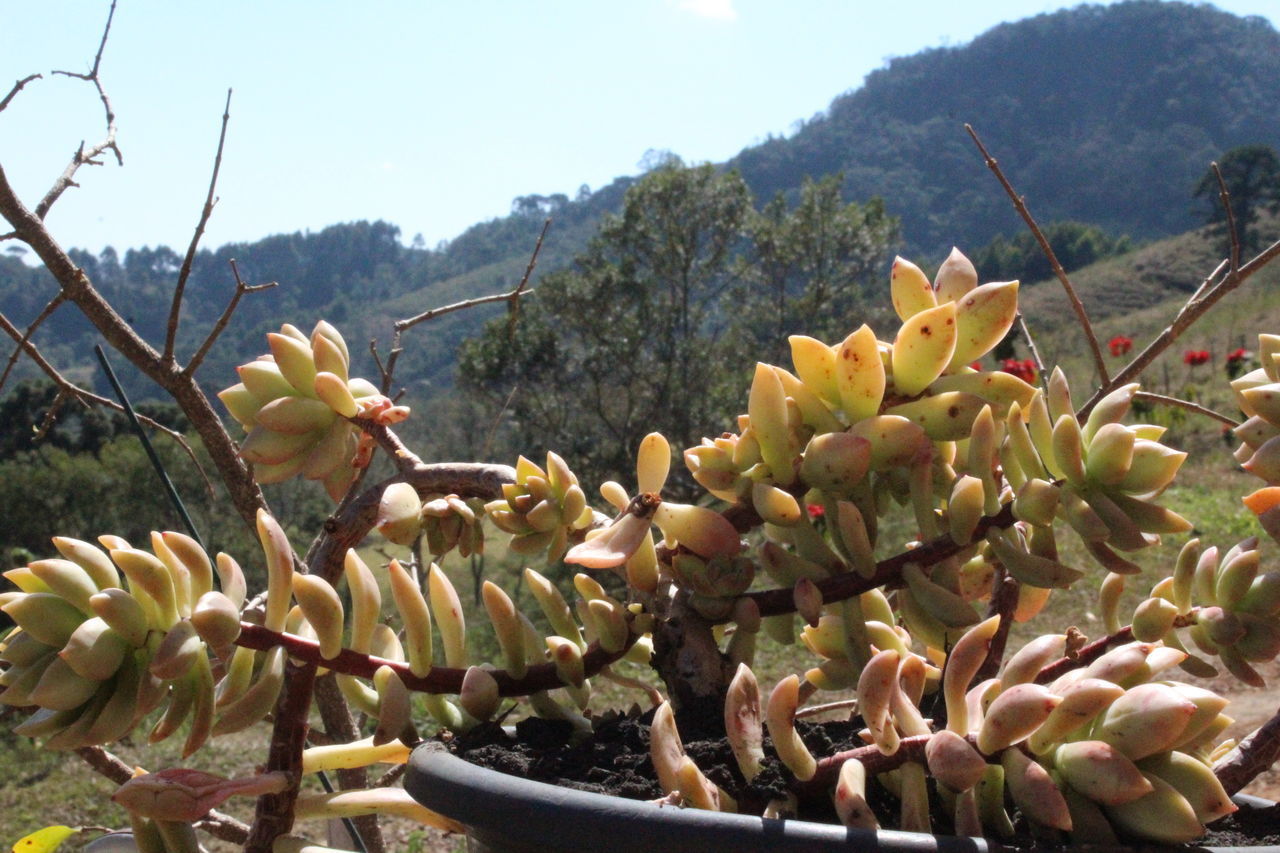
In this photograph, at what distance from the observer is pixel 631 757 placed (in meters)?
0.45

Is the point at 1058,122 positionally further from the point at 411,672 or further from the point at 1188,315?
the point at 411,672

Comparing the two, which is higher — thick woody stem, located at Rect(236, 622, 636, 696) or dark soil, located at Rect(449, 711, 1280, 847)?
thick woody stem, located at Rect(236, 622, 636, 696)

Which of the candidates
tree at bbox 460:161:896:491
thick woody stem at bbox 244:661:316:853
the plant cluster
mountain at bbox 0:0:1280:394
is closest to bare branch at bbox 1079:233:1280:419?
the plant cluster

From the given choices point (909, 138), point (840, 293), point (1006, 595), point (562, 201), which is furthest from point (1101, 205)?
point (1006, 595)

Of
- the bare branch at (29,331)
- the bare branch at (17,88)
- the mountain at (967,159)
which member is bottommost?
the bare branch at (29,331)

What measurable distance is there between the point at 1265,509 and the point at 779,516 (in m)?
0.23

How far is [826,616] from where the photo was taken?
0.53 meters

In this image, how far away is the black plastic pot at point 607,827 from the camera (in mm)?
330

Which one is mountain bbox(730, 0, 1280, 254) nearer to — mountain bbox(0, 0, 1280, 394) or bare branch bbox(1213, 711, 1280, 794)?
mountain bbox(0, 0, 1280, 394)

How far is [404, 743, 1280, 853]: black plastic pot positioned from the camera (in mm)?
330

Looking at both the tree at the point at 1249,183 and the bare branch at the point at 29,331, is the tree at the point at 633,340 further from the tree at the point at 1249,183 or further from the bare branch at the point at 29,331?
the tree at the point at 1249,183

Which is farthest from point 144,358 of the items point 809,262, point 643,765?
point 809,262

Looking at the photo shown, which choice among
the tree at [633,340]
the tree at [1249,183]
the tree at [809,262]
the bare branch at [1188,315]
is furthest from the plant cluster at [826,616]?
the tree at [1249,183]

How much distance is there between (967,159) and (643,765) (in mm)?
63242
